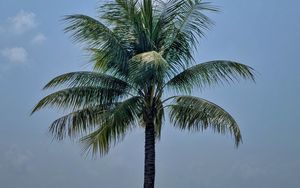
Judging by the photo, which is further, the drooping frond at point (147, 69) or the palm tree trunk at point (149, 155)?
the palm tree trunk at point (149, 155)

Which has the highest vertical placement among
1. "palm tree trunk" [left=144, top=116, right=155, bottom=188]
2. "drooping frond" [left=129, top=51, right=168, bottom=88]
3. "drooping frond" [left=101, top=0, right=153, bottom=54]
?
"drooping frond" [left=101, top=0, right=153, bottom=54]

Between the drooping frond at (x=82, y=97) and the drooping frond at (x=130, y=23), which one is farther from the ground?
the drooping frond at (x=130, y=23)

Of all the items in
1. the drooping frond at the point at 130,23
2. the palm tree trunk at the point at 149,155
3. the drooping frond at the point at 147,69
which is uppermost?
the drooping frond at the point at 130,23

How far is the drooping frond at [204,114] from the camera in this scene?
842 inches

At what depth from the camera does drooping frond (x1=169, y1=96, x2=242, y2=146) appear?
70.2ft

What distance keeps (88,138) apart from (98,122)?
877 millimetres

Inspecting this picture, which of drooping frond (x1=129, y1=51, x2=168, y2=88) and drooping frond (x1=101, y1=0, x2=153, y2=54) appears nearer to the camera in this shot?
drooping frond (x1=129, y1=51, x2=168, y2=88)

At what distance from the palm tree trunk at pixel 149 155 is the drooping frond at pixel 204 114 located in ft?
4.10

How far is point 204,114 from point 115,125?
309cm

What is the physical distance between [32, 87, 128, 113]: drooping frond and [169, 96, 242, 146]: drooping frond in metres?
2.05

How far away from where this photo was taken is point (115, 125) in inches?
859

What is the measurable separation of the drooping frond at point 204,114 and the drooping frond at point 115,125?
62.7 inches

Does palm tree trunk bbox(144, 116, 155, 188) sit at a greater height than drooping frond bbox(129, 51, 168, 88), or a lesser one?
lesser

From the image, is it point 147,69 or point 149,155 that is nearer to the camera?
point 147,69
